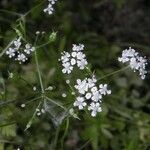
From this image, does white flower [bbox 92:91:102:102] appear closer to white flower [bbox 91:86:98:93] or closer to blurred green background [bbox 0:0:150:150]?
white flower [bbox 91:86:98:93]

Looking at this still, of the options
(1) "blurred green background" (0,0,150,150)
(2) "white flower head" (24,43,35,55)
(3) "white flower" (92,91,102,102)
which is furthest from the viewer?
(1) "blurred green background" (0,0,150,150)

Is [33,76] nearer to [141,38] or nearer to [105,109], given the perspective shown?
[105,109]

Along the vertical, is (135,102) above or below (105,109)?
above

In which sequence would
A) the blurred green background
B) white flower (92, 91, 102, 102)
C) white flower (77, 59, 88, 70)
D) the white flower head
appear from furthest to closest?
the blurred green background < the white flower head < white flower (77, 59, 88, 70) < white flower (92, 91, 102, 102)

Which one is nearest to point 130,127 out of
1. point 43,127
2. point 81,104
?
point 43,127

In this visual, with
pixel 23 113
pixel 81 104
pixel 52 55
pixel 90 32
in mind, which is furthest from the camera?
pixel 90 32

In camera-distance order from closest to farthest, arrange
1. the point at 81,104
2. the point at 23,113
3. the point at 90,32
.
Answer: the point at 81,104, the point at 23,113, the point at 90,32

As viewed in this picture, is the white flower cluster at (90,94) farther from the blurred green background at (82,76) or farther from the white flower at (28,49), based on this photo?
the white flower at (28,49)

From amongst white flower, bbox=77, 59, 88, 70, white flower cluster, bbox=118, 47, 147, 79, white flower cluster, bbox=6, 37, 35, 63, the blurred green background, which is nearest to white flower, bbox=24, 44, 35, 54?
white flower cluster, bbox=6, 37, 35, 63
